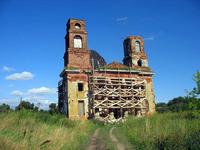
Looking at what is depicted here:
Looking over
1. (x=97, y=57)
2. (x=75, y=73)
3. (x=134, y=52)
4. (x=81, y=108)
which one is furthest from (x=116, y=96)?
(x=97, y=57)

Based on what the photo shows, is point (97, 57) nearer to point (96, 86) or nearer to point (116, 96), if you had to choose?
point (96, 86)

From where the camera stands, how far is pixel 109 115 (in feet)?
103

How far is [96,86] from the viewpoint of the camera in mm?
31812

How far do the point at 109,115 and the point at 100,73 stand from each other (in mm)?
5621

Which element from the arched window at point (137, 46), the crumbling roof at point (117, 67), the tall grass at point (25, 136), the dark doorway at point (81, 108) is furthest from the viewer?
the arched window at point (137, 46)

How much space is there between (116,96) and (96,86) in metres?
2.99

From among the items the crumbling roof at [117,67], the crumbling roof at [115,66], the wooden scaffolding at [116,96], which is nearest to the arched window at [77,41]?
the crumbling roof at [117,67]

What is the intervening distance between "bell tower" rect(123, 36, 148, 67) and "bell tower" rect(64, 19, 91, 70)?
7309mm

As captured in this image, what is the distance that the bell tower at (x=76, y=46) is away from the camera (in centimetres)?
3269

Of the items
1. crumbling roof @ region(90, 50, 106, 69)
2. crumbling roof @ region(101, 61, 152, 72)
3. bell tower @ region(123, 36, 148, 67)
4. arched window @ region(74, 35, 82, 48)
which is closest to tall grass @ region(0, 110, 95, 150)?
crumbling roof @ region(101, 61, 152, 72)

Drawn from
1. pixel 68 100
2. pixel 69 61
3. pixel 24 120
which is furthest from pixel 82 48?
pixel 24 120

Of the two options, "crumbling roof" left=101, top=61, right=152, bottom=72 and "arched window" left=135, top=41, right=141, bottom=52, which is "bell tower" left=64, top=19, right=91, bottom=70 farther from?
"arched window" left=135, top=41, right=141, bottom=52

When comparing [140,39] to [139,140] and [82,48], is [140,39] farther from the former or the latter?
[139,140]

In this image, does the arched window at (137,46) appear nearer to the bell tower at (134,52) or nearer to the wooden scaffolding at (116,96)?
the bell tower at (134,52)
